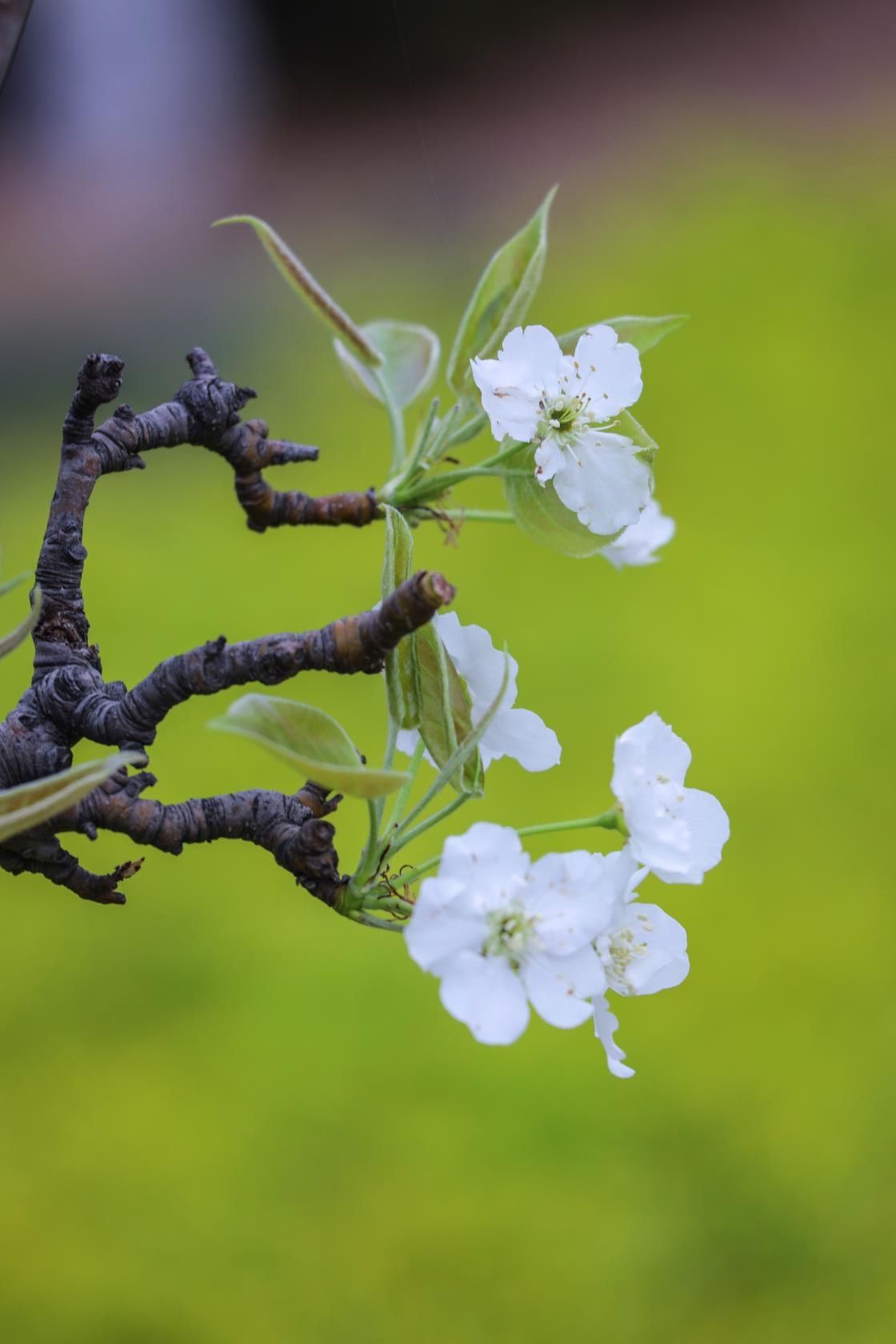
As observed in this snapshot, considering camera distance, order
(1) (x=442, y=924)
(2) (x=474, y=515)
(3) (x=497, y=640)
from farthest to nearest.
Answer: (3) (x=497, y=640), (2) (x=474, y=515), (1) (x=442, y=924)

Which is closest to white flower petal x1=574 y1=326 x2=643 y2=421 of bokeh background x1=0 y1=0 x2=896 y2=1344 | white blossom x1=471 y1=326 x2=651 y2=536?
white blossom x1=471 y1=326 x2=651 y2=536

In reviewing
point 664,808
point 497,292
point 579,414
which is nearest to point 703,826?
point 664,808

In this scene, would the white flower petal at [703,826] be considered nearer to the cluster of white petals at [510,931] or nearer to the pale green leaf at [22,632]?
the cluster of white petals at [510,931]

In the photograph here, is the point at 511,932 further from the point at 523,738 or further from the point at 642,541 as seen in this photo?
the point at 642,541

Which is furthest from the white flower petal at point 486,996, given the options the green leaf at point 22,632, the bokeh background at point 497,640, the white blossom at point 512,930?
the bokeh background at point 497,640

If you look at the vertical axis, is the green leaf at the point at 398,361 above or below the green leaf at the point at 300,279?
below

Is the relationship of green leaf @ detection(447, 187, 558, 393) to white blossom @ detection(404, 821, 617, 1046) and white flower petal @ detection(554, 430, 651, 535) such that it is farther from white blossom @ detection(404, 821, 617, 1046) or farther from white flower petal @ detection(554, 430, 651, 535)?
white blossom @ detection(404, 821, 617, 1046)
